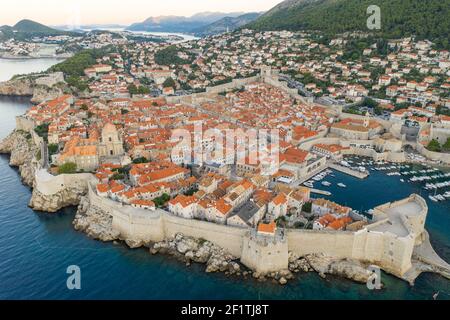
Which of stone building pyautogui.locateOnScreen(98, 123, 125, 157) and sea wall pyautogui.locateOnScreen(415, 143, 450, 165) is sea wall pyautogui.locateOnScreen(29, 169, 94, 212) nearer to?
stone building pyautogui.locateOnScreen(98, 123, 125, 157)

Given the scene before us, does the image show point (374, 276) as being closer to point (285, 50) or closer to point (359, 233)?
point (359, 233)

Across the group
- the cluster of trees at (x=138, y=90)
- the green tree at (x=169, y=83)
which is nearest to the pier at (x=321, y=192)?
the cluster of trees at (x=138, y=90)

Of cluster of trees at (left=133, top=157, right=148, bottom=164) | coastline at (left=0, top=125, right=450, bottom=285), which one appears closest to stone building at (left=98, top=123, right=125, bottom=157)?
cluster of trees at (left=133, top=157, right=148, bottom=164)

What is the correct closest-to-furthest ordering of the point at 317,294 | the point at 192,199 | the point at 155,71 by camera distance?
the point at 317,294, the point at 192,199, the point at 155,71

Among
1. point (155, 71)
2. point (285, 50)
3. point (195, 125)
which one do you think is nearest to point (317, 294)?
point (195, 125)

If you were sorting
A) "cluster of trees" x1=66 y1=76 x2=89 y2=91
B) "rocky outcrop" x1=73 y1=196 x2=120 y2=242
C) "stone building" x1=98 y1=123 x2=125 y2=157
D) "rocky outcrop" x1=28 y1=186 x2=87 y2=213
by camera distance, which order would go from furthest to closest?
"cluster of trees" x1=66 y1=76 x2=89 y2=91
"stone building" x1=98 y1=123 x2=125 y2=157
"rocky outcrop" x1=28 y1=186 x2=87 y2=213
"rocky outcrop" x1=73 y1=196 x2=120 y2=242

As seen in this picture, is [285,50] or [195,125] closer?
[195,125]

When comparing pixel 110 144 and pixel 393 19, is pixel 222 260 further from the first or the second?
pixel 393 19
